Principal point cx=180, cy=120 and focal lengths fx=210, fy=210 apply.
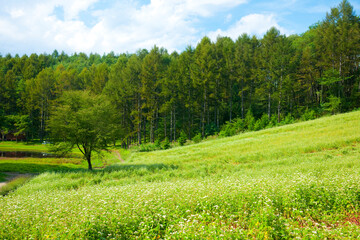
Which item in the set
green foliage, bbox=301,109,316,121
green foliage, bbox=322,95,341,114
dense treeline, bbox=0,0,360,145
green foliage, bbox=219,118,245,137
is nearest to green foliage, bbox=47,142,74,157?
dense treeline, bbox=0,0,360,145

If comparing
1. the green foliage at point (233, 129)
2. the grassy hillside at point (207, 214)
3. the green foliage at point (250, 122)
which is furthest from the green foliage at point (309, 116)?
the grassy hillside at point (207, 214)

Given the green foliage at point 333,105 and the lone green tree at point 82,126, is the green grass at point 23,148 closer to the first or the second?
the lone green tree at point 82,126

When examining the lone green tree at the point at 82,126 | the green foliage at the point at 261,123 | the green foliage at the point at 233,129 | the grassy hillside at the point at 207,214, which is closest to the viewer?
the grassy hillside at the point at 207,214

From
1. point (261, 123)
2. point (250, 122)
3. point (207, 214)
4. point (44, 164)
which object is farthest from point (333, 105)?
point (44, 164)

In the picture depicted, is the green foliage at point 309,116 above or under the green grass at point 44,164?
above

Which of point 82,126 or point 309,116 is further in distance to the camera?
point 309,116

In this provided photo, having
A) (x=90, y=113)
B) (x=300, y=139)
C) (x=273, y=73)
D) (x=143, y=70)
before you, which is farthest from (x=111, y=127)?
(x=273, y=73)

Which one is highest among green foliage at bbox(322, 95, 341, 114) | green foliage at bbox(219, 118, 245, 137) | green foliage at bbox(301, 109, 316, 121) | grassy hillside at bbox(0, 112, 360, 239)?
green foliage at bbox(322, 95, 341, 114)

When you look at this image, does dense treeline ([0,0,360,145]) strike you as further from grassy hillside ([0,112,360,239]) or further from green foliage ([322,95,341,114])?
grassy hillside ([0,112,360,239])

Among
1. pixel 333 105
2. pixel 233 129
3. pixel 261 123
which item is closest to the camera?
pixel 333 105

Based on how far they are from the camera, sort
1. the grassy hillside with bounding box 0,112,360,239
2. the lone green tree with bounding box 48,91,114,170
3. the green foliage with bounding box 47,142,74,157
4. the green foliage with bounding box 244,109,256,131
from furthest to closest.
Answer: the green foliage with bounding box 244,109,256,131, the green foliage with bounding box 47,142,74,157, the lone green tree with bounding box 48,91,114,170, the grassy hillside with bounding box 0,112,360,239

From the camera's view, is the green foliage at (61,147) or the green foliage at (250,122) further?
the green foliage at (250,122)

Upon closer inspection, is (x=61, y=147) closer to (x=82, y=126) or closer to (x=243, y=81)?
(x=82, y=126)

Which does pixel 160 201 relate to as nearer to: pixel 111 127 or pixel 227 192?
pixel 227 192
